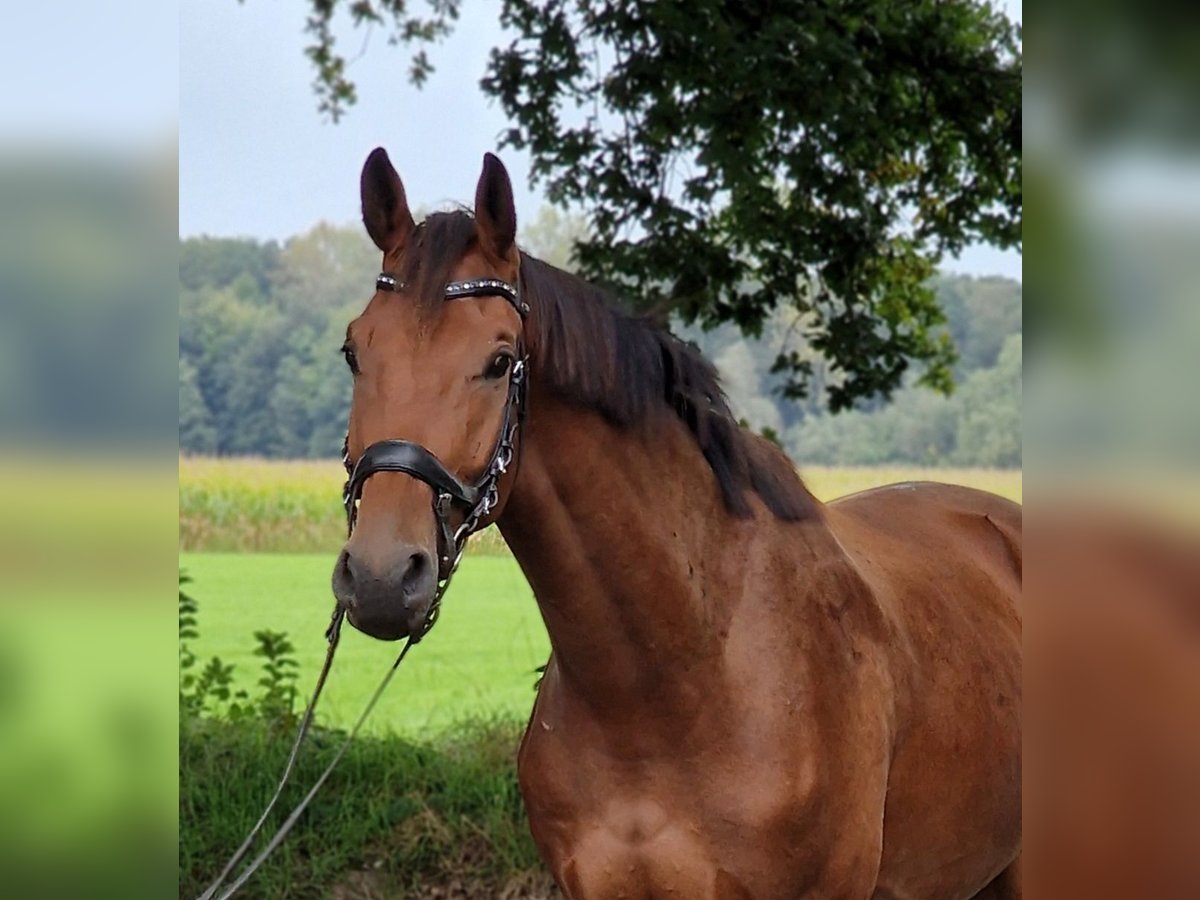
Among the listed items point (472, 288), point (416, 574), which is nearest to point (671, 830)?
point (416, 574)

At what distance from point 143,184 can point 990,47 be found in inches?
188

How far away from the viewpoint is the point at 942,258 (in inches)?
217

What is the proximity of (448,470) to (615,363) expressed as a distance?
0.46m

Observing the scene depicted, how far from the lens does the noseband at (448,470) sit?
182cm

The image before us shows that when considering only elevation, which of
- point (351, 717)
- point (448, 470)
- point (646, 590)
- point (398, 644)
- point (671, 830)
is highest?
point (448, 470)

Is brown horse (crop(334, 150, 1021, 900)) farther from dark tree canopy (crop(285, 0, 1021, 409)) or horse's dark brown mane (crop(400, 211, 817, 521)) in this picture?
dark tree canopy (crop(285, 0, 1021, 409))

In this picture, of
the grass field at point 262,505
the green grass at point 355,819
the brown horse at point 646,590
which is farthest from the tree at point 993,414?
the brown horse at point 646,590

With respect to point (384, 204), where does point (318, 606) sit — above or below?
below

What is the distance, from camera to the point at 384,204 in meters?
2.13

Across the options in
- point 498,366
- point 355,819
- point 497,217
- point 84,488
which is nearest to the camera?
point 84,488

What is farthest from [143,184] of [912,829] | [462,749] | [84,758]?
[462,749]

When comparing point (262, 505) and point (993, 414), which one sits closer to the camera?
point (262, 505)

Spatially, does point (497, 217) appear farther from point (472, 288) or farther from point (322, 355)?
point (322, 355)

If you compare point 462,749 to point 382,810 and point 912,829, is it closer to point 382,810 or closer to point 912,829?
point 382,810
